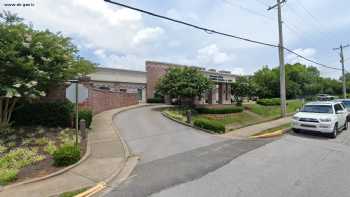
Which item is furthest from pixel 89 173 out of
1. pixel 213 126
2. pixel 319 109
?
pixel 319 109

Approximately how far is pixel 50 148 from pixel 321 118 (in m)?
12.4

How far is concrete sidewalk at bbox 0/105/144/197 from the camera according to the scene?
5051 millimetres

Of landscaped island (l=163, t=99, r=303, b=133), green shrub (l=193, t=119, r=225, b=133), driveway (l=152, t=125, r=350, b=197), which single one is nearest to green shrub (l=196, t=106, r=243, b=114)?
landscaped island (l=163, t=99, r=303, b=133)

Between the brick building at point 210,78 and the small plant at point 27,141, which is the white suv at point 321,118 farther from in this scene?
the brick building at point 210,78

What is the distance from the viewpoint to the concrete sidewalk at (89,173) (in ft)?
16.6

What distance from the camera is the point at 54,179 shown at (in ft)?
19.0

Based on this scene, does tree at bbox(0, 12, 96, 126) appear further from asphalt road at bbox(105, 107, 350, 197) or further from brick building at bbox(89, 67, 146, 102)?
brick building at bbox(89, 67, 146, 102)

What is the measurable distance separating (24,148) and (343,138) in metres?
14.8

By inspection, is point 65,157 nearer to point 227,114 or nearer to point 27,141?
point 27,141

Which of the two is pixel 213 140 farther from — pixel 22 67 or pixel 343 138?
pixel 22 67

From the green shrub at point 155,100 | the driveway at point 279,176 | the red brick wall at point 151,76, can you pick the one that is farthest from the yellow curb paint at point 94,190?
the red brick wall at point 151,76

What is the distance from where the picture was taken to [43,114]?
1135 cm

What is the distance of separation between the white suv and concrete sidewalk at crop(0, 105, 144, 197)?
915cm

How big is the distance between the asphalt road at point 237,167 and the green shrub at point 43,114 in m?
3.75
